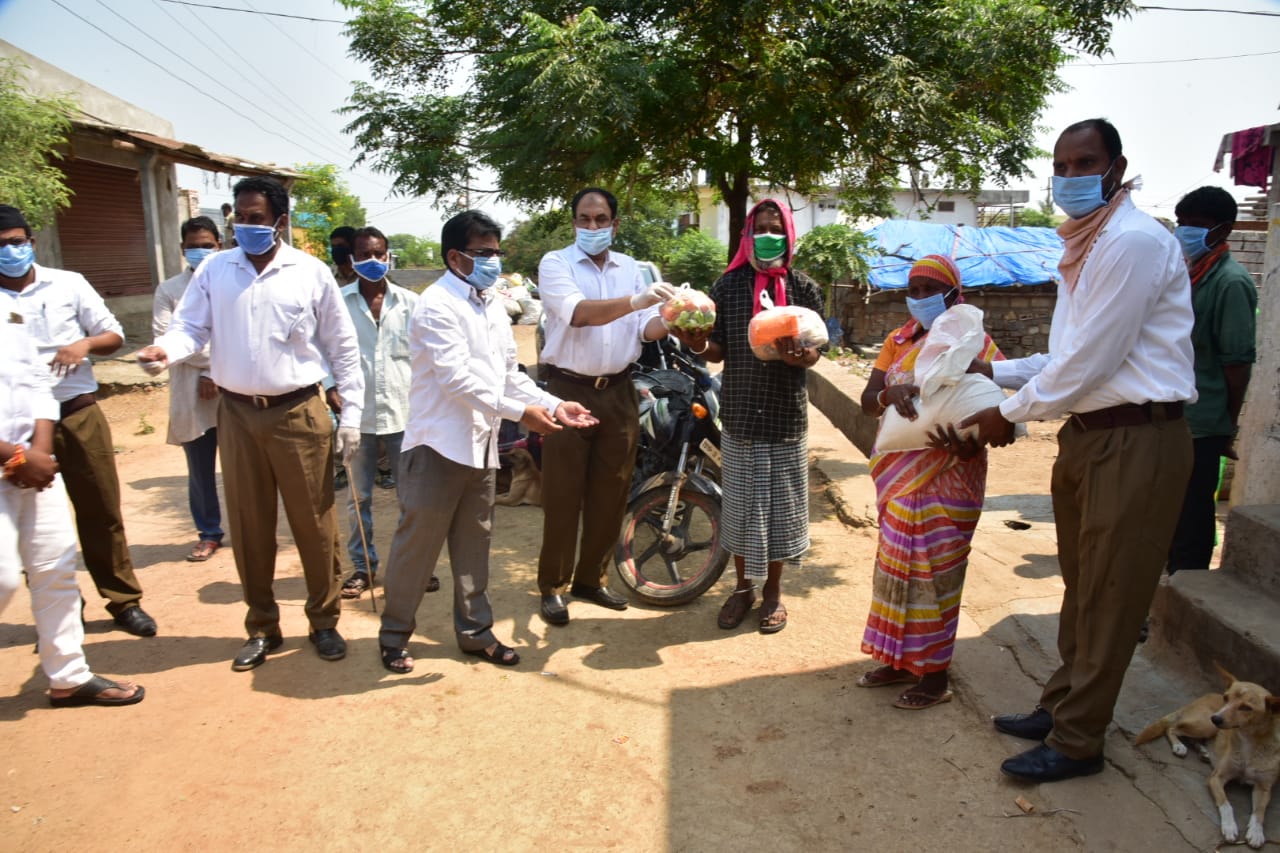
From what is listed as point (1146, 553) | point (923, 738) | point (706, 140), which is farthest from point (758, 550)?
point (706, 140)

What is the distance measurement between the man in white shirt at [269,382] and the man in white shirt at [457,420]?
1.33 feet

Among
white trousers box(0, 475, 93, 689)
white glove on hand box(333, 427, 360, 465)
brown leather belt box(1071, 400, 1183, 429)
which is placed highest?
brown leather belt box(1071, 400, 1183, 429)

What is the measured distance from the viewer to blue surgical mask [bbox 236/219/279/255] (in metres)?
3.59

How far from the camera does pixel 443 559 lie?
5445mm

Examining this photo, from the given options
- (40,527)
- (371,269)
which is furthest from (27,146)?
(40,527)

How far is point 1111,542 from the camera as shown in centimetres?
268

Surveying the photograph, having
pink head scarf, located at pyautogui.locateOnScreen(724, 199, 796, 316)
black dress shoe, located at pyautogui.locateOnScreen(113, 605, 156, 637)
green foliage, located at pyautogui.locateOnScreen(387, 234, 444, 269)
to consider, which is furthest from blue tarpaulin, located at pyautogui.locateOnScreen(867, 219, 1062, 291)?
green foliage, located at pyautogui.locateOnScreen(387, 234, 444, 269)

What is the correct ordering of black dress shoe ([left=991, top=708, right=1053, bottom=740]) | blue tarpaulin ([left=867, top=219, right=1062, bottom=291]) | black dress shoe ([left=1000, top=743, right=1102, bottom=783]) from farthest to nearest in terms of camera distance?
blue tarpaulin ([left=867, top=219, right=1062, bottom=291]) < black dress shoe ([left=991, top=708, right=1053, bottom=740]) < black dress shoe ([left=1000, top=743, right=1102, bottom=783])

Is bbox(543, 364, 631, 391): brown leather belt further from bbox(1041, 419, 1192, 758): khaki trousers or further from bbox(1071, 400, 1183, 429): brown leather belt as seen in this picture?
bbox(1071, 400, 1183, 429): brown leather belt

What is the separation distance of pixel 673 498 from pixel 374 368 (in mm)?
1884

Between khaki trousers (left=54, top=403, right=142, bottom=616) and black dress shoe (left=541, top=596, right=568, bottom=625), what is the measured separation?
2.02 meters

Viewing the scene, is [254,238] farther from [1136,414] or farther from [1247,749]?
[1247,749]

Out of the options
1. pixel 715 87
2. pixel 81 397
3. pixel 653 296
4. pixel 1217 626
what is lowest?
pixel 1217 626

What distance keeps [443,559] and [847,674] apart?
2.76 meters
